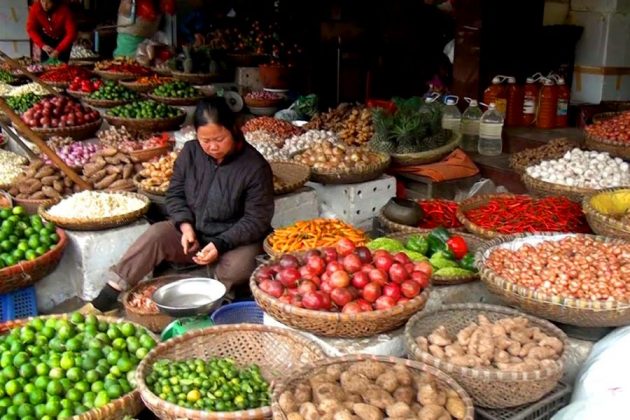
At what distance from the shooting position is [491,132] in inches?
228

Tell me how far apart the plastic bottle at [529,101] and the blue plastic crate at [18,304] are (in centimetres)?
434

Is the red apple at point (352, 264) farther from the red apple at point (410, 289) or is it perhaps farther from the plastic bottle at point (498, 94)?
the plastic bottle at point (498, 94)

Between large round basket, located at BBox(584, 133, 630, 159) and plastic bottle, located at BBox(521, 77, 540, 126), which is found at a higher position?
plastic bottle, located at BBox(521, 77, 540, 126)

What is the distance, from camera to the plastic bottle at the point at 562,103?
19.8 feet

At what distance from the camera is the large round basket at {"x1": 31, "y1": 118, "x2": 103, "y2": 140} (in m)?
5.96

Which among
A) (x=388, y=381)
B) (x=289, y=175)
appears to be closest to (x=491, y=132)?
(x=289, y=175)

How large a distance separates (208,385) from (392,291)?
29.9 inches

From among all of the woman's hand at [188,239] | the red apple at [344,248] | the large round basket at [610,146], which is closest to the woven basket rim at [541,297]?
the red apple at [344,248]

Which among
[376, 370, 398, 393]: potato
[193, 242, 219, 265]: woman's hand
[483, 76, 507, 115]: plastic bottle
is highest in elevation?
[483, 76, 507, 115]: plastic bottle

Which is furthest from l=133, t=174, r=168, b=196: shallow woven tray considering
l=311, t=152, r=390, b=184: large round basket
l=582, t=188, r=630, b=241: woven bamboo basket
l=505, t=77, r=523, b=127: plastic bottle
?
l=505, t=77, r=523, b=127: plastic bottle

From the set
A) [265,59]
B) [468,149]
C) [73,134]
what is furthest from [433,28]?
[73,134]

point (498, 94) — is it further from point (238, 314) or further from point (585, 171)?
point (238, 314)

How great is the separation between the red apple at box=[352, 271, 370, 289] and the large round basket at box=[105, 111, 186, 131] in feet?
13.0

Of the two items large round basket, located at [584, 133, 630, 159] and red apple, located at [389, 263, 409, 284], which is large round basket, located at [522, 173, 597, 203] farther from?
red apple, located at [389, 263, 409, 284]
